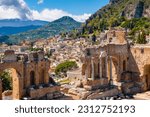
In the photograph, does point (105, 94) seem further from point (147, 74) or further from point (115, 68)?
point (147, 74)

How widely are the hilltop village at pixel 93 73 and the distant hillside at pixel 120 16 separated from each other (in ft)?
227

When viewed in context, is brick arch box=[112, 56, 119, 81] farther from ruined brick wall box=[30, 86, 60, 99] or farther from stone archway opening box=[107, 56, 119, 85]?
ruined brick wall box=[30, 86, 60, 99]

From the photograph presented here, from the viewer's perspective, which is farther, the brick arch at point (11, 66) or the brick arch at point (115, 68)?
the brick arch at point (115, 68)

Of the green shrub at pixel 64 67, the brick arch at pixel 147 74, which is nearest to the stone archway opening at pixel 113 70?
the brick arch at pixel 147 74

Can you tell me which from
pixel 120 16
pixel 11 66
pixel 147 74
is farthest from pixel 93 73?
pixel 120 16

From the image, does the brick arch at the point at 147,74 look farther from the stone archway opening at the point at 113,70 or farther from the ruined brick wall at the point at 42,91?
the ruined brick wall at the point at 42,91

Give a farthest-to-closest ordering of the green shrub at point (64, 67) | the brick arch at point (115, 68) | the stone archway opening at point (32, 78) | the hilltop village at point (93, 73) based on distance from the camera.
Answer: the green shrub at point (64, 67) → the brick arch at point (115, 68) → the stone archway opening at point (32, 78) → the hilltop village at point (93, 73)

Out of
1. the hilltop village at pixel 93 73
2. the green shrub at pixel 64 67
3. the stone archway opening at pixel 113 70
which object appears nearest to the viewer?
the hilltop village at pixel 93 73

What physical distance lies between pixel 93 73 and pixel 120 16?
102m

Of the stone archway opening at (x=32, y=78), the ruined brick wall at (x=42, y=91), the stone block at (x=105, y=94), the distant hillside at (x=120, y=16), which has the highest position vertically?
the distant hillside at (x=120, y=16)

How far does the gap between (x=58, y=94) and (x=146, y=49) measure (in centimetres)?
1032

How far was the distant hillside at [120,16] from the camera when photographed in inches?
4316

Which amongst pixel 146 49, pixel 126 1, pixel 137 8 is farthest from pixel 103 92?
pixel 126 1

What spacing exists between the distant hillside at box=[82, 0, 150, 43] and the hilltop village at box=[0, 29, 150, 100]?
227 feet
